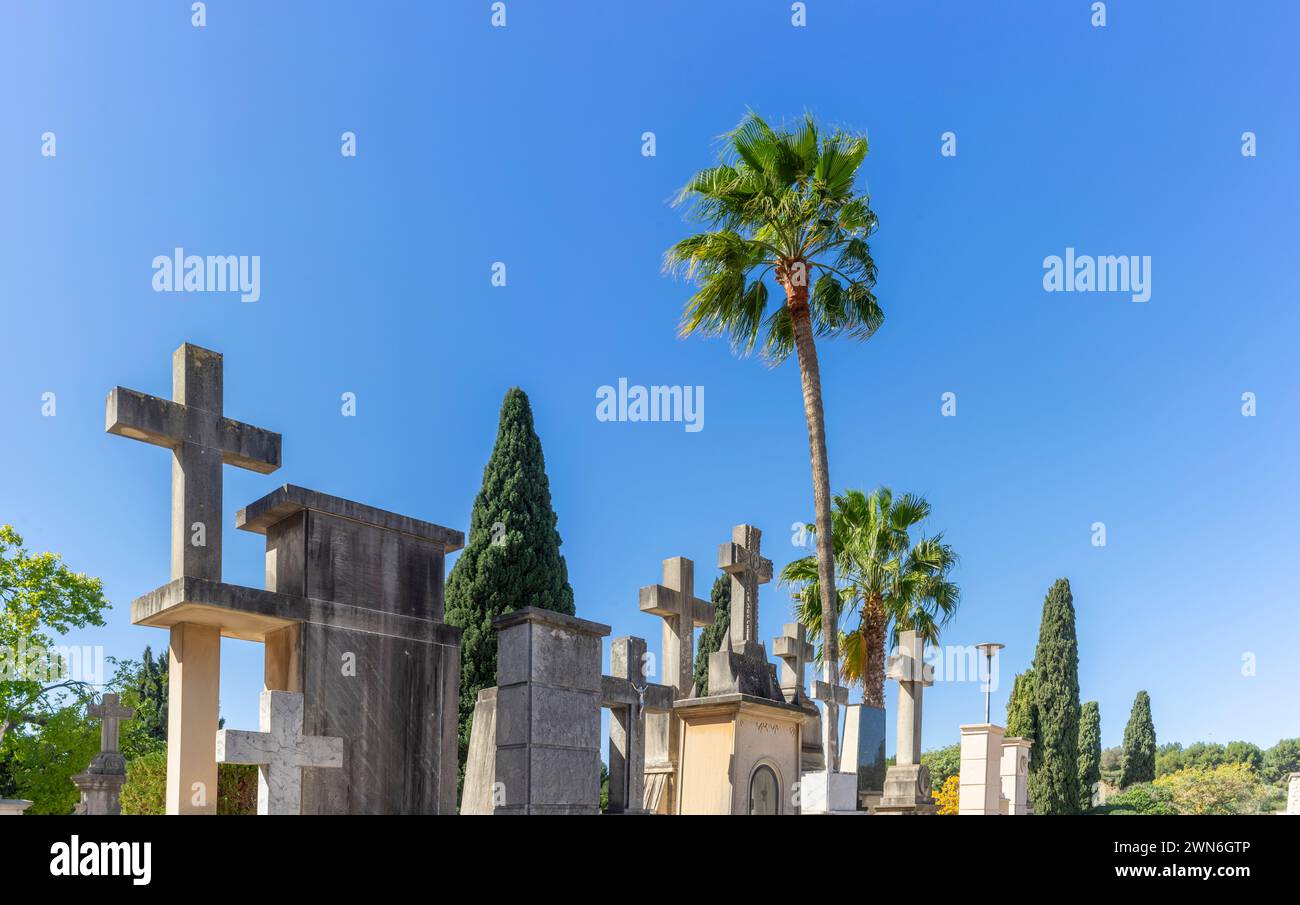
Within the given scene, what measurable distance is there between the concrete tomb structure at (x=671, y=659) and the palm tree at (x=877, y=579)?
6670 mm

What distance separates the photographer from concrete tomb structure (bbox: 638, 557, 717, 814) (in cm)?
1241

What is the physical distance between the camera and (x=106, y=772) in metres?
16.8

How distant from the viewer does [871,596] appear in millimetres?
19516

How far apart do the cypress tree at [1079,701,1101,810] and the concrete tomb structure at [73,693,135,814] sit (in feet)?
84.7

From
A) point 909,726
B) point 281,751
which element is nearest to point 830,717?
point 909,726

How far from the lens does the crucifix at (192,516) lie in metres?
7.43

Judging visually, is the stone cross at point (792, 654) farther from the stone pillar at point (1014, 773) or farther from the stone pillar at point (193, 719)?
the stone pillar at point (193, 719)

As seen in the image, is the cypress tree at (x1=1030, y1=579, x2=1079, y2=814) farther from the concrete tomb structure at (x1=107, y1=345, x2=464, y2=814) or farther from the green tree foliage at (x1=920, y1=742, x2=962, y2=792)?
the concrete tomb structure at (x1=107, y1=345, x2=464, y2=814)

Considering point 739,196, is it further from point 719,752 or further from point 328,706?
point 328,706

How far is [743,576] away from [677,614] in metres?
1.06

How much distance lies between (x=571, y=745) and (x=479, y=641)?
1274 cm

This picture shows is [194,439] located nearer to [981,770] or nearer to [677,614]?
[677,614]
